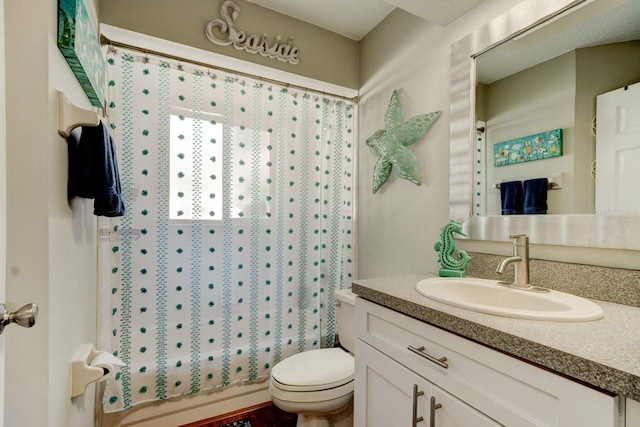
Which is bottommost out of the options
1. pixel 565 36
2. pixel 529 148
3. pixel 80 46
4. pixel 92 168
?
pixel 92 168

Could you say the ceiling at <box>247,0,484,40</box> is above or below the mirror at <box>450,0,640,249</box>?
above

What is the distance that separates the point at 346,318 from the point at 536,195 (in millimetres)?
1122

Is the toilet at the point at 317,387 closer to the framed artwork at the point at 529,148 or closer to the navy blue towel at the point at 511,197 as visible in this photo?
the navy blue towel at the point at 511,197

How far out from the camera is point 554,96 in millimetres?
1096

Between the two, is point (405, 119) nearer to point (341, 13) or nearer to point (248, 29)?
point (341, 13)

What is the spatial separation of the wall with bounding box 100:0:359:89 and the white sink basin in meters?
1.56

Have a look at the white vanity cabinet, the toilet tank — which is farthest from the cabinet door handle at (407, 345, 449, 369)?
the toilet tank

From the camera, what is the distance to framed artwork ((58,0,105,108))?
81cm

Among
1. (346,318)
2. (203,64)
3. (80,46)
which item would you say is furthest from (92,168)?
(346,318)

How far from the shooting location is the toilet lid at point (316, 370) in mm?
1371

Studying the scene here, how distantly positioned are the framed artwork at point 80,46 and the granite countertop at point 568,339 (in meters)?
1.24

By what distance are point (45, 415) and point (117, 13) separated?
1.68 m

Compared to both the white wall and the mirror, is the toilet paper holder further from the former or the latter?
the mirror

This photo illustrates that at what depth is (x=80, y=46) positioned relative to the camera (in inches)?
35.7
